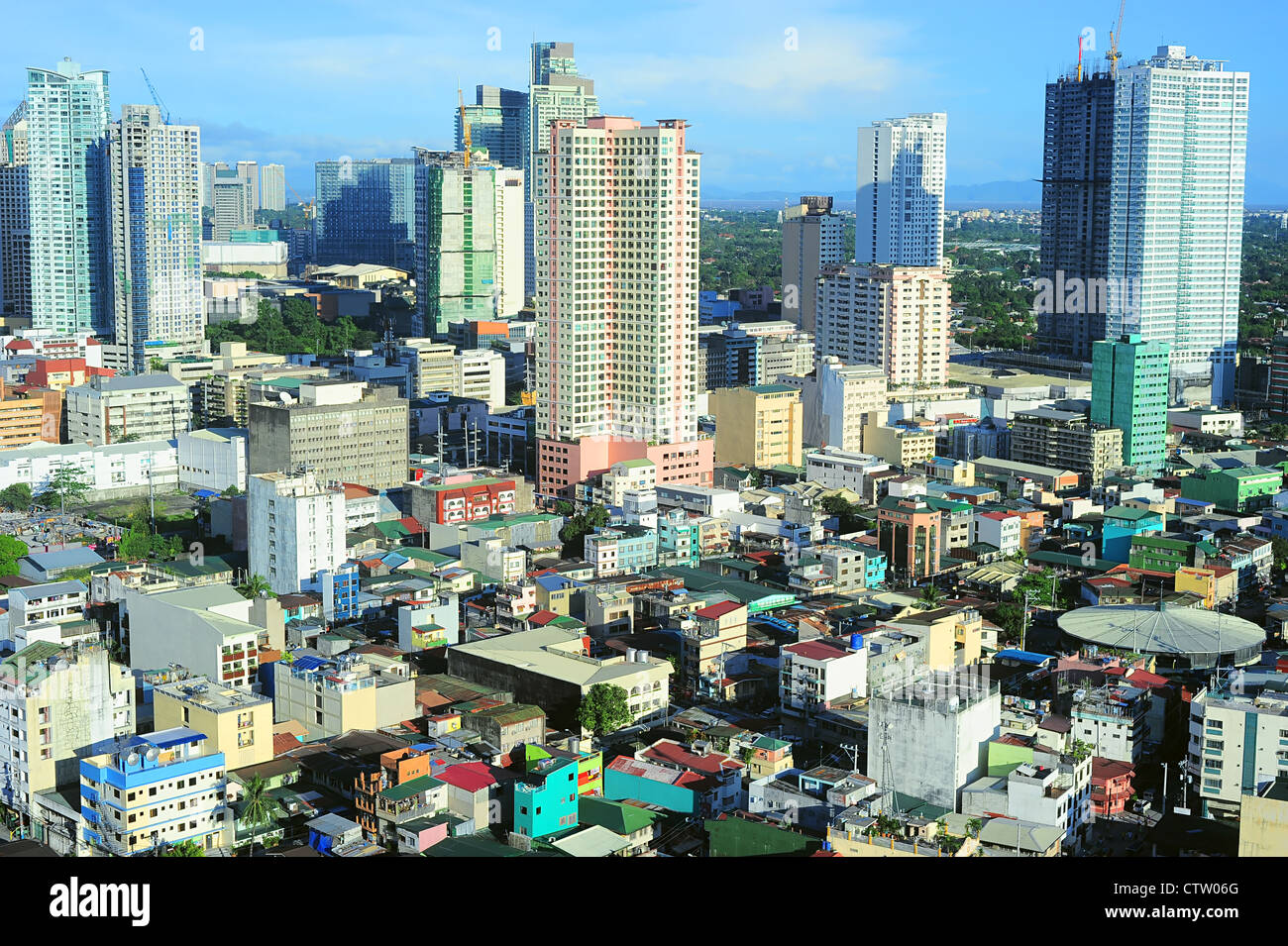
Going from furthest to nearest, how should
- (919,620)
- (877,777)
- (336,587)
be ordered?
1. (336,587)
2. (919,620)
3. (877,777)

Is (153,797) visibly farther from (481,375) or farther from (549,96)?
(549,96)

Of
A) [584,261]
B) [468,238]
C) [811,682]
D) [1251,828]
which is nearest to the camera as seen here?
[1251,828]

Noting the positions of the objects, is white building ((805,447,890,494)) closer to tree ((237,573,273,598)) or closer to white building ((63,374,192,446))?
tree ((237,573,273,598))

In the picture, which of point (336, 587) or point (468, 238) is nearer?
point (336, 587)

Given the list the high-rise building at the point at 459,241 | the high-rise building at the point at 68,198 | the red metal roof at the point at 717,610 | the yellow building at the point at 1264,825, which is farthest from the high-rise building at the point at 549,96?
the yellow building at the point at 1264,825
